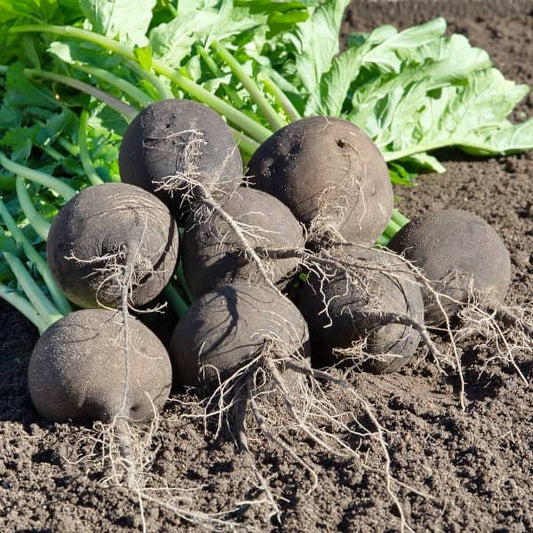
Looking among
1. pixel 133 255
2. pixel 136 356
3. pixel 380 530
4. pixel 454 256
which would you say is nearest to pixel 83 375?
pixel 136 356

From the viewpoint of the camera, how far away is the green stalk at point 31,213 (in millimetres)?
4059

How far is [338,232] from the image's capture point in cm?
369

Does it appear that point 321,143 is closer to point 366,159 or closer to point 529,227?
point 366,159

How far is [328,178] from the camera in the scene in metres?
3.79

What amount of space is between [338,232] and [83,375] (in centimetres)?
114

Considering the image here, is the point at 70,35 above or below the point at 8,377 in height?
above

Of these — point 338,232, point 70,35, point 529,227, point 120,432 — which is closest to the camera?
point 120,432

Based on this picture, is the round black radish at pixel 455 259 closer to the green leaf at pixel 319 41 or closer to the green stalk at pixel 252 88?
the green stalk at pixel 252 88

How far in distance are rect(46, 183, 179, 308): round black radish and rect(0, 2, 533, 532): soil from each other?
0.44 metres

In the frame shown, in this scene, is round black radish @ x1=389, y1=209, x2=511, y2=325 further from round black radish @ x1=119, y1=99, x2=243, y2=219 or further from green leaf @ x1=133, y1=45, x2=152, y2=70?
green leaf @ x1=133, y1=45, x2=152, y2=70

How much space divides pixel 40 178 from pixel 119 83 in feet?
1.95

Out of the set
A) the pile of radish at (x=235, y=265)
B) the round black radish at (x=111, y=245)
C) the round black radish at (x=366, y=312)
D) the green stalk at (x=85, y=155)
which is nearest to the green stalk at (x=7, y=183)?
the green stalk at (x=85, y=155)

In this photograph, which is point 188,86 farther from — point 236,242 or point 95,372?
point 95,372

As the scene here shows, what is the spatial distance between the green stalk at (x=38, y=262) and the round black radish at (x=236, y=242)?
1.88ft
